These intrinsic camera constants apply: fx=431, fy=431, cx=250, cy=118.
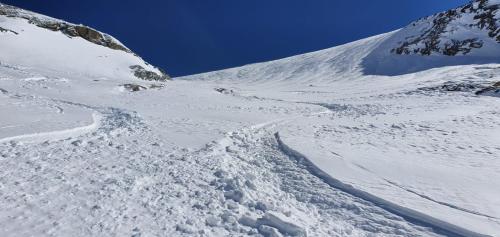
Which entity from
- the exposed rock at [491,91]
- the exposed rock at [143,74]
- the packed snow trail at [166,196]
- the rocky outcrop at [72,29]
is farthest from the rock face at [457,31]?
the packed snow trail at [166,196]

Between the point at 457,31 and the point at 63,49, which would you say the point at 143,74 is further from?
the point at 457,31

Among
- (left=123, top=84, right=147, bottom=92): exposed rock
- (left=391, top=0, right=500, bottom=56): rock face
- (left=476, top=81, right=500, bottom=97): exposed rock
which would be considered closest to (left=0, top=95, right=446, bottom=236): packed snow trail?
(left=123, top=84, right=147, bottom=92): exposed rock

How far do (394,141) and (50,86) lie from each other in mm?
19673

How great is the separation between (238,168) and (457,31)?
61.7 m

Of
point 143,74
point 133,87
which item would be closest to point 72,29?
point 143,74

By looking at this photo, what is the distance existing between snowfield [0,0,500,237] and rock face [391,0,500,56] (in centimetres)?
3817

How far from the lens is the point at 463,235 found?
6859mm

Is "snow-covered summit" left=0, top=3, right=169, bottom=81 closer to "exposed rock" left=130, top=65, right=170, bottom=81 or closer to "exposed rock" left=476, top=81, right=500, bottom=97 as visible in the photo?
"exposed rock" left=130, top=65, right=170, bottom=81

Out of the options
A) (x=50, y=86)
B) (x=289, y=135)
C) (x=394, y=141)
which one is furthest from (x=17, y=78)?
(x=394, y=141)

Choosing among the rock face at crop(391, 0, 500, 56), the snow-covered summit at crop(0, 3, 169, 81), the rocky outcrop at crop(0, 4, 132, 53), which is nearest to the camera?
the snow-covered summit at crop(0, 3, 169, 81)

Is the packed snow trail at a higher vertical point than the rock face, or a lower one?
lower

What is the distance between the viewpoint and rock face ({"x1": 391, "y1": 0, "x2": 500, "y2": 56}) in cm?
5806

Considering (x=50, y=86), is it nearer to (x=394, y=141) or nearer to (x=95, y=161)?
(x=95, y=161)

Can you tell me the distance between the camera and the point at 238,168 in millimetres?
10383
